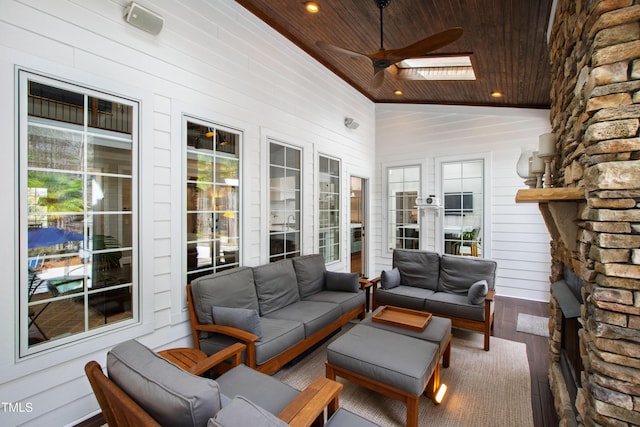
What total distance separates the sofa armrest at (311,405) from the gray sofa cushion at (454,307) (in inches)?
89.1

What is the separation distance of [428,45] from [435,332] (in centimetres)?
253

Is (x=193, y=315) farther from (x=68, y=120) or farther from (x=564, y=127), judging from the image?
(x=564, y=127)

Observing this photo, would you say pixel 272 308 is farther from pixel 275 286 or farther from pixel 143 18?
pixel 143 18

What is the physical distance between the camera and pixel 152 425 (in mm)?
1056

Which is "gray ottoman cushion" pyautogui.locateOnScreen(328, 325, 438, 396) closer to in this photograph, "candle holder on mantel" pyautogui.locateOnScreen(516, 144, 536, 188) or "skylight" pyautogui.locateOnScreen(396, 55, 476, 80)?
"candle holder on mantel" pyautogui.locateOnScreen(516, 144, 536, 188)

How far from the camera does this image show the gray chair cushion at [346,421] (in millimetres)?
1515

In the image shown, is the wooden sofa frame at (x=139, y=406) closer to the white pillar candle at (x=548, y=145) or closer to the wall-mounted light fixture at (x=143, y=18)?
the white pillar candle at (x=548, y=145)

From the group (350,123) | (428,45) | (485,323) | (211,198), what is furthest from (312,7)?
(485,323)

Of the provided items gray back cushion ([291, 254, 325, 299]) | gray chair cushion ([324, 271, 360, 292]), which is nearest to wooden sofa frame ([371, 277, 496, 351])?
gray chair cushion ([324, 271, 360, 292])

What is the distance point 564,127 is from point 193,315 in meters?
3.30

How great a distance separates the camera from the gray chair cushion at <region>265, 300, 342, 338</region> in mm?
3016

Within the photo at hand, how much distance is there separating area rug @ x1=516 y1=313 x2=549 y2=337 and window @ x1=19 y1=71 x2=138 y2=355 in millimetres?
4418

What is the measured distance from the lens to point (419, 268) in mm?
4211

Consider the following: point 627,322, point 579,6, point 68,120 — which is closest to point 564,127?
point 579,6
